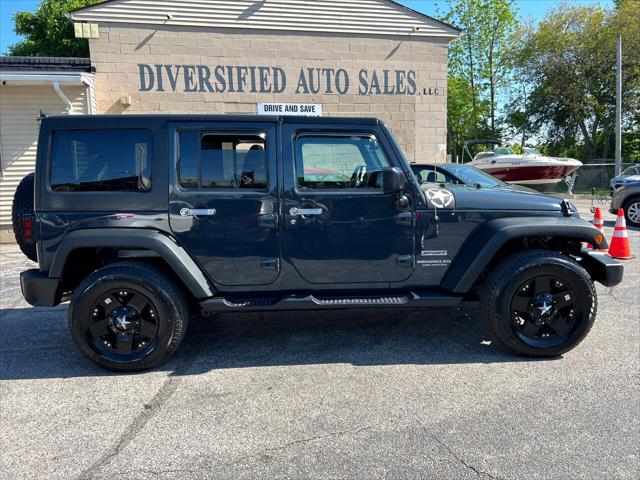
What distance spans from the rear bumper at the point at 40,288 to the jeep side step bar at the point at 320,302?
113 cm

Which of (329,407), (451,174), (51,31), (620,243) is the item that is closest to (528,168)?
(451,174)

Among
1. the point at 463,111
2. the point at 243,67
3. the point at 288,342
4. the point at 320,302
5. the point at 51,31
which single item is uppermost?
the point at 51,31

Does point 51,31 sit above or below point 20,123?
above

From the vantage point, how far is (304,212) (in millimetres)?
3641

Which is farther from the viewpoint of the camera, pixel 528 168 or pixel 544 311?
pixel 528 168

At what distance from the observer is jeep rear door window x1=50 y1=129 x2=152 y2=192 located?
3559 mm

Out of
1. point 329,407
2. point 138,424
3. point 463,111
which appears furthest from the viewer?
point 463,111

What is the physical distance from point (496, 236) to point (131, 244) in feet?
9.21

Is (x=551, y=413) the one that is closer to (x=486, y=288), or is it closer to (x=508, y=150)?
(x=486, y=288)

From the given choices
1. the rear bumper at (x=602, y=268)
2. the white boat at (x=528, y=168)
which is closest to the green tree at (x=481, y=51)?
the white boat at (x=528, y=168)

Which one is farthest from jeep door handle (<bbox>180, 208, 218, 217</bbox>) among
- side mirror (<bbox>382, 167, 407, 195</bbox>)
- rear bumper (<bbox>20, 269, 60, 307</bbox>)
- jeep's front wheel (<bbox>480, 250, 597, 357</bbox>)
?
jeep's front wheel (<bbox>480, 250, 597, 357</bbox>)

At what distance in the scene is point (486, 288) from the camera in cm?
376

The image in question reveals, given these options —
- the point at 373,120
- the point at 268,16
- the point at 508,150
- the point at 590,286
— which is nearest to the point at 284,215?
the point at 373,120

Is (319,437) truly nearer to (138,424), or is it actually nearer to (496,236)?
(138,424)
